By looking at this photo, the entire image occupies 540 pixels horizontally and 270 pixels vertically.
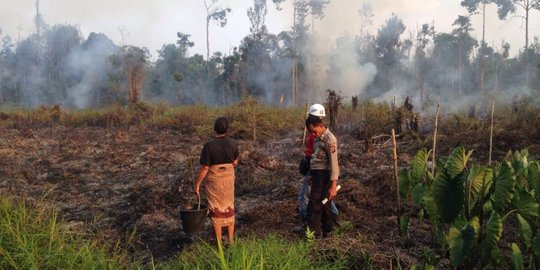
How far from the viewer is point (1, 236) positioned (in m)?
3.61

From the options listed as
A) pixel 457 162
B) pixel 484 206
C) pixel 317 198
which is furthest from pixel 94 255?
pixel 484 206

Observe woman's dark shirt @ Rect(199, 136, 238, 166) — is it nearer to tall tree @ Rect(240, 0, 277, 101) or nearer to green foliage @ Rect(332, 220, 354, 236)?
green foliage @ Rect(332, 220, 354, 236)

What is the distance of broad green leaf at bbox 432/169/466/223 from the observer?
286 centimetres

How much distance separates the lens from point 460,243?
2604 mm

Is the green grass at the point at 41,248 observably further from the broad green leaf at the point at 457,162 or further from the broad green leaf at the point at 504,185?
the broad green leaf at the point at 504,185

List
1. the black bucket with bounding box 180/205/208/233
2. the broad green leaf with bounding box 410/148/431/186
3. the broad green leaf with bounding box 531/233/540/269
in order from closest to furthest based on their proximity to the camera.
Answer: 1. the broad green leaf with bounding box 531/233/540/269
2. the broad green leaf with bounding box 410/148/431/186
3. the black bucket with bounding box 180/205/208/233

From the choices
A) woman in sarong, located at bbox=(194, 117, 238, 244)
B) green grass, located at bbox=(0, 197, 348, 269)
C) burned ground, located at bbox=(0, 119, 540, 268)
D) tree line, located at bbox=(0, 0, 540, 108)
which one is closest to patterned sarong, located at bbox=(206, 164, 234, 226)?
woman in sarong, located at bbox=(194, 117, 238, 244)

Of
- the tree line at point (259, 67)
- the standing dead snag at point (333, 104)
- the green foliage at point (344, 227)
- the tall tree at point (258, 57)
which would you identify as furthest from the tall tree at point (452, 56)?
the green foliage at point (344, 227)

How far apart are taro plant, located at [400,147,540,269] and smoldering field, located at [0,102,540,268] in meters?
0.85

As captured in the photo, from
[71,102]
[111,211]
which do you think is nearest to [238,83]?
[71,102]

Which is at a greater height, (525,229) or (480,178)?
(480,178)

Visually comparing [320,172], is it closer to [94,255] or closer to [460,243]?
[460,243]

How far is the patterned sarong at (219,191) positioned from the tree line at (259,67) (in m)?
26.8

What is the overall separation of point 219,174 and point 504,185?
2.34 meters
